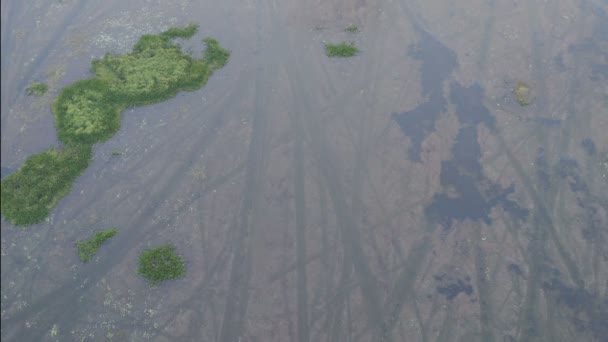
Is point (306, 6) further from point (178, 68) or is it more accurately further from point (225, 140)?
point (225, 140)

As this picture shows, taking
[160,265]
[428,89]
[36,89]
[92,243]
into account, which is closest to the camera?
[160,265]

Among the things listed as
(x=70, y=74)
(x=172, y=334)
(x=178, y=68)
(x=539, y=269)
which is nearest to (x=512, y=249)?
(x=539, y=269)

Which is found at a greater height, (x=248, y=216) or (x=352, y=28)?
(x=352, y=28)

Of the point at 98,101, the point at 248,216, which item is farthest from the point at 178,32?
the point at 248,216

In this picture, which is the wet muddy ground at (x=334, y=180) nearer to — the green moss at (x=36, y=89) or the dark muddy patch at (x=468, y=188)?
the dark muddy patch at (x=468, y=188)

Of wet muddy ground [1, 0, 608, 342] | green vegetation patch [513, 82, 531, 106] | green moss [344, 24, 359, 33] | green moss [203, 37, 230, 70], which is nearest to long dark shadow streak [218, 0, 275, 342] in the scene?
wet muddy ground [1, 0, 608, 342]

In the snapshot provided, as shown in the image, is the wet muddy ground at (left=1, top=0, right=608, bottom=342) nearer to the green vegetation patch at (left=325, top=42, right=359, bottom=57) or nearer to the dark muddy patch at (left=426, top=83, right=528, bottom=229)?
the dark muddy patch at (left=426, top=83, right=528, bottom=229)

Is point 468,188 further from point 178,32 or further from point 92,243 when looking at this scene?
point 178,32
